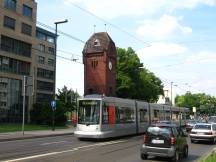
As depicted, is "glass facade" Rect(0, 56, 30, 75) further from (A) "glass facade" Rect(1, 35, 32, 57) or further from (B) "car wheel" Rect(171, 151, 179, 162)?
(B) "car wheel" Rect(171, 151, 179, 162)

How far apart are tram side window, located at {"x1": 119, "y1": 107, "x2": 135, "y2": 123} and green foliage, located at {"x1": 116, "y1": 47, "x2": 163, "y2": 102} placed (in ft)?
146

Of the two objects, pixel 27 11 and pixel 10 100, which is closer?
pixel 10 100

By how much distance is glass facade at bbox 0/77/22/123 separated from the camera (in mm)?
63078

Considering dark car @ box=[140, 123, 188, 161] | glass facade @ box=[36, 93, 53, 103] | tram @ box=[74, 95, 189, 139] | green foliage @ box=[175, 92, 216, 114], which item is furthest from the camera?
green foliage @ box=[175, 92, 216, 114]

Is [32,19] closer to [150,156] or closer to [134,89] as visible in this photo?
[134,89]

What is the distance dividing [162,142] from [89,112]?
502 inches

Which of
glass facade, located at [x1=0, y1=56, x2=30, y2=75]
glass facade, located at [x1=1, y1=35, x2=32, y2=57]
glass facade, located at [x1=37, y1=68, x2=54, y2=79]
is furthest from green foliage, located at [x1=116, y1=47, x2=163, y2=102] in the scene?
glass facade, located at [x1=37, y1=68, x2=54, y2=79]

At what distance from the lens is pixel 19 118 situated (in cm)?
6650

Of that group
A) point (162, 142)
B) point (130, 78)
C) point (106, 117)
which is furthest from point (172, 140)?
point (130, 78)

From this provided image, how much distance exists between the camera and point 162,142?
18250 millimetres

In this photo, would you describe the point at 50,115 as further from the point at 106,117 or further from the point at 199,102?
the point at 199,102

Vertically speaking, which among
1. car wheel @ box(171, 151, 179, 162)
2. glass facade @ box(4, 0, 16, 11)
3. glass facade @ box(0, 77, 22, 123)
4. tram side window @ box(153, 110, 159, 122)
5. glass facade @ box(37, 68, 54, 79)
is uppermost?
glass facade @ box(4, 0, 16, 11)

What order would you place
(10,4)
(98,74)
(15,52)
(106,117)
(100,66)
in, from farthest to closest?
(100,66)
(98,74)
(15,52)
(10,4)
(106,117)

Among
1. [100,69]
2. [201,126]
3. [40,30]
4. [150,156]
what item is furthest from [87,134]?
[40,30]
